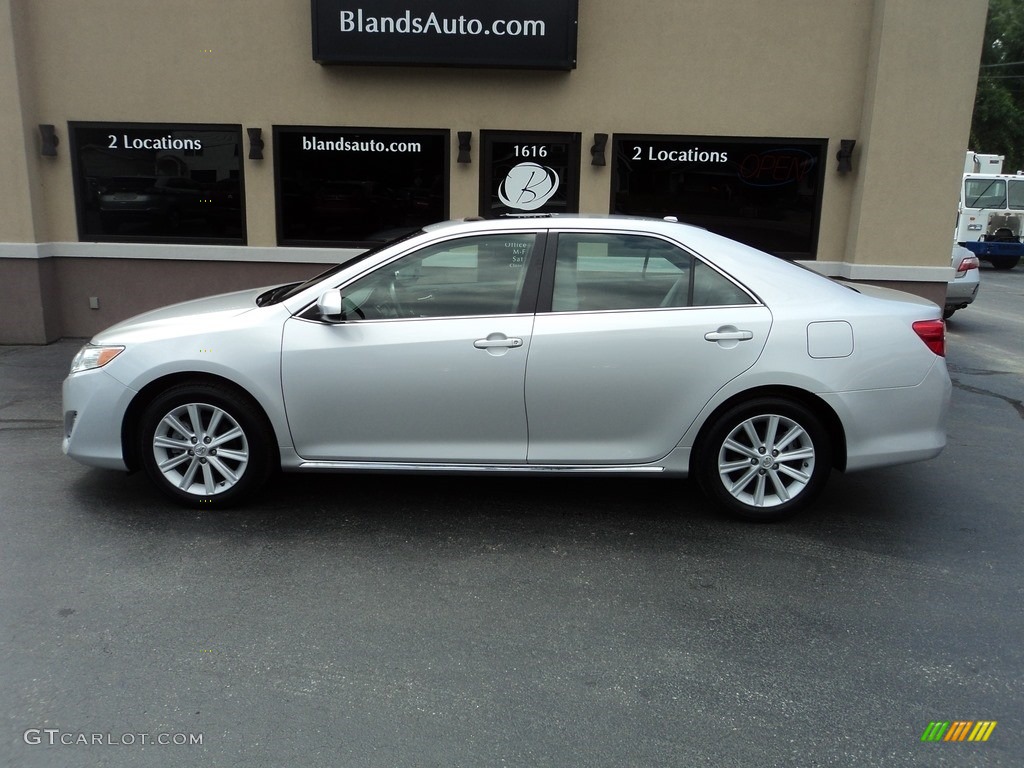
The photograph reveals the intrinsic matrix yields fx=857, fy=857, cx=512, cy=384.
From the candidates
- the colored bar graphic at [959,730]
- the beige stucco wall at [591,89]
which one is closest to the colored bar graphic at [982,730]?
the colored bar graphic at [959,730]

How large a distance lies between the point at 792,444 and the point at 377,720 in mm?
2853

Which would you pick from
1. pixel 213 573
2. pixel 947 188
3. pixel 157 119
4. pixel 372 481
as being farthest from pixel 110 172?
pixel 947 188

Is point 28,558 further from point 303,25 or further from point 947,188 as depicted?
point 947,188

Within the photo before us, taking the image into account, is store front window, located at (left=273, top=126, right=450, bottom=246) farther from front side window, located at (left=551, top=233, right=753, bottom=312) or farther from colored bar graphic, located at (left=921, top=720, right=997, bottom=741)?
colored bar graphic, located at (left=921, top=720, right=997, bottom=741)

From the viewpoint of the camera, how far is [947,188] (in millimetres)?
8703

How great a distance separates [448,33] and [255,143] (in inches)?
91.6

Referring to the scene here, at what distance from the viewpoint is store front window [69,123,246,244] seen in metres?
9.27

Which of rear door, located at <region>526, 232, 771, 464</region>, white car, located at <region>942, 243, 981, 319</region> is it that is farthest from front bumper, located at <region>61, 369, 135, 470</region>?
white car, located at <region>942, 243, 981, 319</region>

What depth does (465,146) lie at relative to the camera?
899 centimetres

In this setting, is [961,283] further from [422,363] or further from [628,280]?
[422,363]

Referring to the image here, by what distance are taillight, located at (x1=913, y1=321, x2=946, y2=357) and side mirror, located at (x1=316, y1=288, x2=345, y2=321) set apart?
3195 millimetres

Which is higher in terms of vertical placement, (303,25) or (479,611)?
(303,25)

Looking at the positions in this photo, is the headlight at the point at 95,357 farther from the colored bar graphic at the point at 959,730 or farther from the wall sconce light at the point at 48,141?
the wall sconce light at the point at 48,141

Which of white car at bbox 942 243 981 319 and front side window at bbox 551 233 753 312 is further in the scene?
white car at bbox 942 243 981 319
